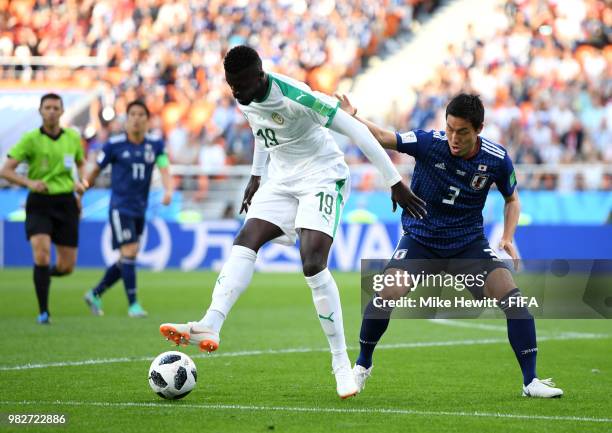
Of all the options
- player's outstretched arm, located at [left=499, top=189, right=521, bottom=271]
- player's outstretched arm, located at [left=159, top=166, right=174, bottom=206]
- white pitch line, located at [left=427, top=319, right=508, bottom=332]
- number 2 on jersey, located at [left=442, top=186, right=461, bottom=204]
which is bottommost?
white pitch line, located at [left=427, top=319, right=508, bottom=332]

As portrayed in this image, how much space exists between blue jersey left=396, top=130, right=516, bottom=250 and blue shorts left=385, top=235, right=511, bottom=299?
5cm

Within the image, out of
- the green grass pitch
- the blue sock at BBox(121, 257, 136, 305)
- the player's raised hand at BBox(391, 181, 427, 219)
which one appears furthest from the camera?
the blue sock at BBox(121, 257, 136, 305)

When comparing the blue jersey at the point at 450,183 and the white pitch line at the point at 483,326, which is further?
the white pitch line at the point at 483,326

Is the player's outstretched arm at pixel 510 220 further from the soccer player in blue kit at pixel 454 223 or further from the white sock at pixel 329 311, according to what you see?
the white sock at pixel 329 311

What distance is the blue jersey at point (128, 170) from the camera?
45.3 feet

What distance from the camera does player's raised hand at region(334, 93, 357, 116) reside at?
7.35m

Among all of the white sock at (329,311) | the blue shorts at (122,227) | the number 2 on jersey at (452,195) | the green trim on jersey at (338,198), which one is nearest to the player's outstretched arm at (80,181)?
the blue shorts at (122,227)

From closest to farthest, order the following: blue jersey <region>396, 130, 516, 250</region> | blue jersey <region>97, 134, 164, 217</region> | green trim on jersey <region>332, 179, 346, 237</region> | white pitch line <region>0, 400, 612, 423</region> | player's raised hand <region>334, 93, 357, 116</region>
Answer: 1. white pitch line <region>0, 400, 612, 423</region>
2. player's raised hand <region>334, 93, 357, 116</region>
3. green trim on jersey <region>332, 179, 346, 237</region>
4. blue jersey <region>396, 130, 516, 250</region>
5. blue jersey <region>97, 134, 164, 217</region>

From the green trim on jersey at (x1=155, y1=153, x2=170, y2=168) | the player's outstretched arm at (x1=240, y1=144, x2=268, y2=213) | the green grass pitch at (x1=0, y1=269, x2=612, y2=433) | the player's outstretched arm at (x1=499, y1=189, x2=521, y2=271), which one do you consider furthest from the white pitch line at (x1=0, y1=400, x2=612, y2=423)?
the green trim on jersey at (x1=155, y1=153, x2=170, y2=168)

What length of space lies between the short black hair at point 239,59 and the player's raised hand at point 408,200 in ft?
3.96

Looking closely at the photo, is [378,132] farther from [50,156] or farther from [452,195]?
[50,156]

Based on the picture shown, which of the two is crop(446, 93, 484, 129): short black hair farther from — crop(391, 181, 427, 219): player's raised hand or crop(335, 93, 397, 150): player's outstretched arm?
crop(391, 181, 427, 219): player's raised hand

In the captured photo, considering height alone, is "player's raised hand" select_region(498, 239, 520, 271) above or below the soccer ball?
above

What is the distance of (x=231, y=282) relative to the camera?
282 inches
